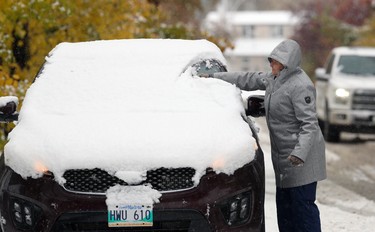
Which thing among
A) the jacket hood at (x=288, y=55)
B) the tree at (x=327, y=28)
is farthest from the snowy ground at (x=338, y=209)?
the tree at (x=327, y=28)

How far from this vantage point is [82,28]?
13172 millimetres

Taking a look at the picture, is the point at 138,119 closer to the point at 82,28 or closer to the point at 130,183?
the point at 130,183

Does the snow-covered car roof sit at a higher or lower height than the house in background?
higher

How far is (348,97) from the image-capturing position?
56.3 feet

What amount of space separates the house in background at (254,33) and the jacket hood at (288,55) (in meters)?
88.8

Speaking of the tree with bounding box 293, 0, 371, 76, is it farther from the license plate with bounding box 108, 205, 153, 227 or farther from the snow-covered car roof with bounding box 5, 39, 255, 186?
the license plate with bounding box 108, 205, 153, 227

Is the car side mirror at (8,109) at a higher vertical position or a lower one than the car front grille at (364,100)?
higher

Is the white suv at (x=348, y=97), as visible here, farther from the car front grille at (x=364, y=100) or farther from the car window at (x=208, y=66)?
the car window at (x=208, y=66)

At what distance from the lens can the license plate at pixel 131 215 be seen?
5660 mm

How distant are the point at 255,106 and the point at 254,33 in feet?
322

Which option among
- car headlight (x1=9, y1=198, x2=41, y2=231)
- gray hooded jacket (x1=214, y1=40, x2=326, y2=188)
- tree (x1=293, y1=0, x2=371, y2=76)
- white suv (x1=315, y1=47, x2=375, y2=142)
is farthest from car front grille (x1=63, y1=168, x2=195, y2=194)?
tree (x1=293, y1=0, x2=371, y2=76)

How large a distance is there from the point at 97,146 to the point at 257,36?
99.0 metres

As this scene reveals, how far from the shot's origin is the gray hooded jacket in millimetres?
6438

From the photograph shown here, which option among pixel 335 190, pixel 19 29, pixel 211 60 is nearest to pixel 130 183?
pixel 211 60
